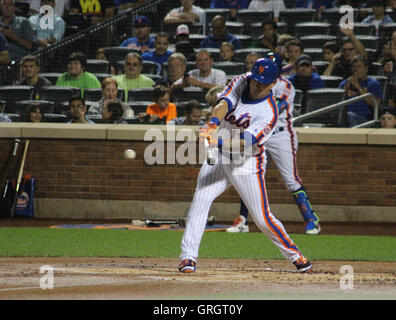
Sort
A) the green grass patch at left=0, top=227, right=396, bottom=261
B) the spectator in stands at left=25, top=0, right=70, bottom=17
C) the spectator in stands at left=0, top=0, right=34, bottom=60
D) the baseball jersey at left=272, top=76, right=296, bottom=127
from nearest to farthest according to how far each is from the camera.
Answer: the green grass patch at left=0, top=227, right=396, bottom=261, the baseball jersey at left=272, top=76, right=296, bottom=127, the spectator in stands at left=0, top=0, right=34, bottom=60, the spectator in stands at left=25, top=0, right=70, bottom=17

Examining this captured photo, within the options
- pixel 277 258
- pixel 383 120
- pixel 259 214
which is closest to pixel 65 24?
pixel 383 120

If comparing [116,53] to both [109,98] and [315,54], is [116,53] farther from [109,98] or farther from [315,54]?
[315,54]

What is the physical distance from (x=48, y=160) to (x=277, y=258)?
15.0ft

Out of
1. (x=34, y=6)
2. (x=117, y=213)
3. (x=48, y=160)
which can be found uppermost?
(x=34, y=6)

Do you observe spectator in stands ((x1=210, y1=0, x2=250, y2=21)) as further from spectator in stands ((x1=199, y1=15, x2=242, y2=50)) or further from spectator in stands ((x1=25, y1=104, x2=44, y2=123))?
spectator in stands ((x1=25, y1=104, x2=44, y2=123))

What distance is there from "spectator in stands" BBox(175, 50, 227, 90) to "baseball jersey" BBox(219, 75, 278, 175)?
17.2 ft

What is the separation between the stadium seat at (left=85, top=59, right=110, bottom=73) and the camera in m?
12.9

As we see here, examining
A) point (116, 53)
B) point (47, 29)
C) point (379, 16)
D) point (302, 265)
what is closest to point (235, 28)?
point (116, 53)

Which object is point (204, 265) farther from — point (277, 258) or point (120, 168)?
point (120, 168)

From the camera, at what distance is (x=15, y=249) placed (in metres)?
8.09

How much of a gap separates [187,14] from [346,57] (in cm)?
317

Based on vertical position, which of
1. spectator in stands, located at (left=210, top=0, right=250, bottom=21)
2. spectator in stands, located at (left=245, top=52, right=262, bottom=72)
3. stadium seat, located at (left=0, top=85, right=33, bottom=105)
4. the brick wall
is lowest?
the brick wall

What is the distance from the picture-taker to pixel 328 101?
37.6 ft

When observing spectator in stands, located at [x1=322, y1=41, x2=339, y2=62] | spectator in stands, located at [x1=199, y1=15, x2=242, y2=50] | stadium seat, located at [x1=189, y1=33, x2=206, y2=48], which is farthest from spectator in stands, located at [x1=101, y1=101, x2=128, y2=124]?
spectator in stands, located at [x1=322, y1=41, x2=339, y2=62]
